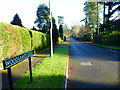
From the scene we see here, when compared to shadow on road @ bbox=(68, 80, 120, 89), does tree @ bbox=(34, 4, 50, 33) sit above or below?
above

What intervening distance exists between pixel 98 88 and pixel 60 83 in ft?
4.84

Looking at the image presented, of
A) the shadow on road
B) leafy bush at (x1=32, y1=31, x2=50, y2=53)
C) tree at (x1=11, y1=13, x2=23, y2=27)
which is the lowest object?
the shadow on road

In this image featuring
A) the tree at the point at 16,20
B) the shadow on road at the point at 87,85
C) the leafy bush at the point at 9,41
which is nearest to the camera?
the shadow on road at the point at 87,85

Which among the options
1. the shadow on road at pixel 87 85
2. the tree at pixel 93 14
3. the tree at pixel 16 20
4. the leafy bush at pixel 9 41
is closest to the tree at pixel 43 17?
the tree at pixel 16 20

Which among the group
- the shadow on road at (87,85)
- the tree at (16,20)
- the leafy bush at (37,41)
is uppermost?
the tree at (16,20)

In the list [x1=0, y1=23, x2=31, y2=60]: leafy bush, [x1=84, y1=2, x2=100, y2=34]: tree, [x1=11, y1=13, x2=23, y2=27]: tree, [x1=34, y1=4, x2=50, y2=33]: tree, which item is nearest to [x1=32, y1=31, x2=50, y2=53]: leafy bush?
[x1=0, y1=23, x2=31, y2=60]: leafy bush

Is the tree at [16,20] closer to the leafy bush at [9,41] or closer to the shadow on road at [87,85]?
the leafy bush at [9,41]

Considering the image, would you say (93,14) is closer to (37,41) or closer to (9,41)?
(37,41)

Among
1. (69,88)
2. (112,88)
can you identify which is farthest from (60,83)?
(112,88)

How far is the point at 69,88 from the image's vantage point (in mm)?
4289

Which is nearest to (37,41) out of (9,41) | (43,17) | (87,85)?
(9,41)

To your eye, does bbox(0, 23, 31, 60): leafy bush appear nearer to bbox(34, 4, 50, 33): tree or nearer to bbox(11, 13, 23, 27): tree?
bbox(11, 13, 23, 27): tree

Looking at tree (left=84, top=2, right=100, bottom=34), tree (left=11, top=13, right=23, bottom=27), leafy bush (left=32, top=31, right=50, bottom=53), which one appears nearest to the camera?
leafy bush (left=32, top=31, right=50, bottom=53)

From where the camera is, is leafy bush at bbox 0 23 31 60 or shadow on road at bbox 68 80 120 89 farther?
leafy bush at bbox 0 23 31 60
